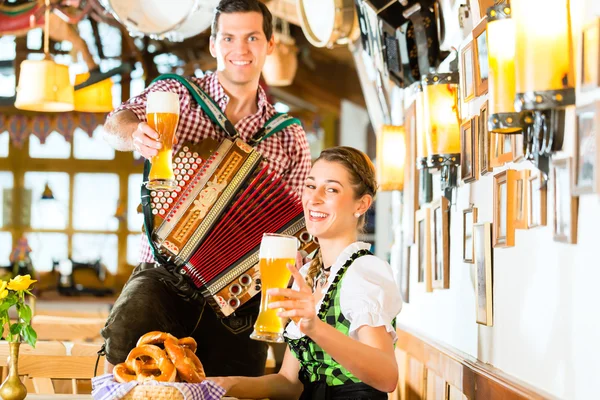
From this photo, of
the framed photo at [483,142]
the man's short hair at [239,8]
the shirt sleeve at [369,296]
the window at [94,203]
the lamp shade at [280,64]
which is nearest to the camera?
the shirt sleeve at [369,296]

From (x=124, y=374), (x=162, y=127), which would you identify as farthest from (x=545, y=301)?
(x=162, y=127)

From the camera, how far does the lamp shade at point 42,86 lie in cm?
515

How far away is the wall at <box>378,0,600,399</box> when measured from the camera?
5.46 ft

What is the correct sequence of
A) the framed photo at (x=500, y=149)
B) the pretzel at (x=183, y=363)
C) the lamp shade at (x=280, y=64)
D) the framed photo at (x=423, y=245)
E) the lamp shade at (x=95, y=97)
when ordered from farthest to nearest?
the lamp shade at (x=280, y=64) < the lamp shade at (x=95, y=97) < the framed photo at (x=423, y=245) < the framed photo at (x=500, y=149) < the pretzel at (x=183, y=363)

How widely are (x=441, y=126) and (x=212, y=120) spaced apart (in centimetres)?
75

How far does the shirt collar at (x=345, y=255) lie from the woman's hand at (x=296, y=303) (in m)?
0.49

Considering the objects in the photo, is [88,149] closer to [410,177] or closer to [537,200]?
[410,177]

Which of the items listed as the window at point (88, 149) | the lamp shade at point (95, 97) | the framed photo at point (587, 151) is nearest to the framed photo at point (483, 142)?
the framed photo at point (587, 151)

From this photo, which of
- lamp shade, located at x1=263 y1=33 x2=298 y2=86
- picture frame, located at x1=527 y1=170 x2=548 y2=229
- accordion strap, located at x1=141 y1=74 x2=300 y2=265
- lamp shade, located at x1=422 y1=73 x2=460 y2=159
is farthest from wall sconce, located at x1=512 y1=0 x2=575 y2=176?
lamp shade, located at x1=263 y1=33 x2=298 y2=86

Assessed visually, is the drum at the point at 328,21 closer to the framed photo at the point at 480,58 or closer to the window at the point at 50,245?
the framed photo at the point at 480,58

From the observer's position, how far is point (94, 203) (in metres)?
17.5

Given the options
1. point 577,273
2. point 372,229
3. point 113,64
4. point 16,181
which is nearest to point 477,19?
point 577,273

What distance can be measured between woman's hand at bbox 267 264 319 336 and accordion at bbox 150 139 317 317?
0.94 m

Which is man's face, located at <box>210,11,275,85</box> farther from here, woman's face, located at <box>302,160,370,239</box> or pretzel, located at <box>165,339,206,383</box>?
pretzel, located at <box>165,339,206,383</box>
